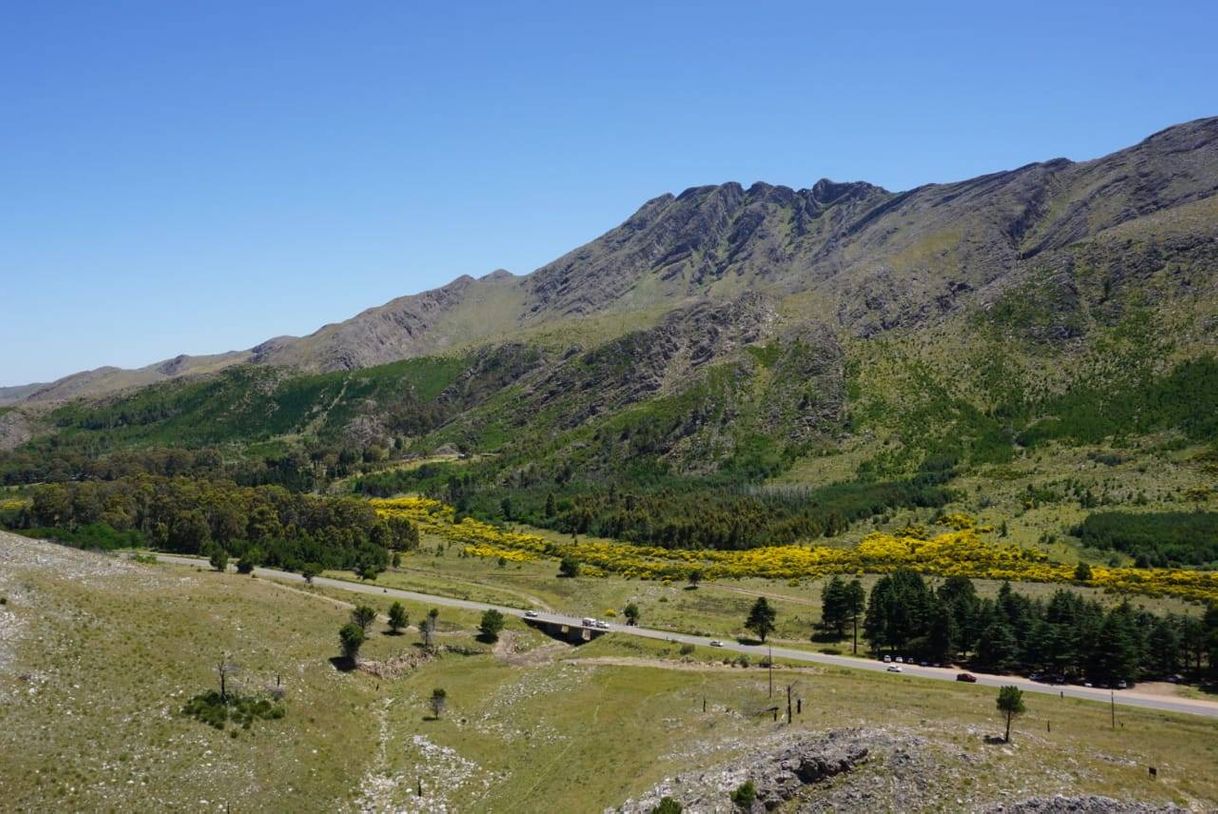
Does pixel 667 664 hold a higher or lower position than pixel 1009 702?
lower

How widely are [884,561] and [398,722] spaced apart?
91837 millimetres

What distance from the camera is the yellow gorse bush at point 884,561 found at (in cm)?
11794

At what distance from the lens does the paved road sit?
68250mm

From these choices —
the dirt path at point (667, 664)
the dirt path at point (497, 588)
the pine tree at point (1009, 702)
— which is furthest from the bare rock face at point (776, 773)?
the dirt path at point (497, 588)

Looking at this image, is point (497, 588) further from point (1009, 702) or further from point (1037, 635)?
point (1009, 702)

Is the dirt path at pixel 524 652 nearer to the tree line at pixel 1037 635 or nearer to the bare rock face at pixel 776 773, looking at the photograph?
the tree line at pixel 1037 635

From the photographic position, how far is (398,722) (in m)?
74.4

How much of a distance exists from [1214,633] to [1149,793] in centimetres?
4068

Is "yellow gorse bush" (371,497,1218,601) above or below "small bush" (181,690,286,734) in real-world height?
above

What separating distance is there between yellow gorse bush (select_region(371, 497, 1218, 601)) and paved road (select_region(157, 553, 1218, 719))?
36.8 meters

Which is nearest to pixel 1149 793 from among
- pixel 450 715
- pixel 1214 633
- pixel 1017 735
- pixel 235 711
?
pixel 1017 735

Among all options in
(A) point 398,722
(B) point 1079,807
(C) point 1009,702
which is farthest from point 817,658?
(A) point 398,722

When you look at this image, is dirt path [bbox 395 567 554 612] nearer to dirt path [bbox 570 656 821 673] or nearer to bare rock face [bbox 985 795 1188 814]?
dirt path [bbox 570 656 821 673]

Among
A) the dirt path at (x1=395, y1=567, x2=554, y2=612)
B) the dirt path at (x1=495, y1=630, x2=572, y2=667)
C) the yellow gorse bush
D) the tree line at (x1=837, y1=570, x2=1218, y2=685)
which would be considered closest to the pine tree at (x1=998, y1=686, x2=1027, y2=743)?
the tree line at (x1=837, y1=570, x2=1218, y2=685)
